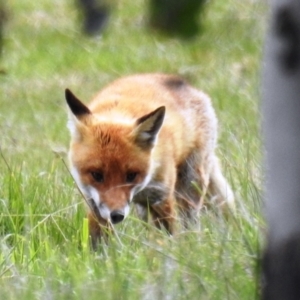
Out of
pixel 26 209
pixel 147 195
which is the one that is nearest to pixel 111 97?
pixel 147 195

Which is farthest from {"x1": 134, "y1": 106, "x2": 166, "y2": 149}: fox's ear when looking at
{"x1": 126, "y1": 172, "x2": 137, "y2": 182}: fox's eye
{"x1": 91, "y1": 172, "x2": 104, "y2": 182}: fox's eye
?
{"x1": 91, "y1": 172, "x2": 104, "y2": 182}: fox's eye

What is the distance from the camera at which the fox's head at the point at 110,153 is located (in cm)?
575

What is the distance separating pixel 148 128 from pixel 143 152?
0.18m

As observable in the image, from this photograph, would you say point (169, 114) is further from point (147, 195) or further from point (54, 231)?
point (54, 231)

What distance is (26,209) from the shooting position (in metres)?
5.00

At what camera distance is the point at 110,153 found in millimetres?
5871

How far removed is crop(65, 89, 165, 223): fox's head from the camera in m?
5.75

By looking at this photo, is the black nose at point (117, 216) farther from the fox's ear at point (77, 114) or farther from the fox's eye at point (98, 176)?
the fox's ear at point (77, 114)

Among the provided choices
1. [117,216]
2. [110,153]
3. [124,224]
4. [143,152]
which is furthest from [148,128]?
[124,224]

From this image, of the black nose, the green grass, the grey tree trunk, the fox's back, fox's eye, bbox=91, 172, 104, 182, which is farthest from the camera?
the fox's back

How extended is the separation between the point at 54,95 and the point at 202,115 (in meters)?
3.81

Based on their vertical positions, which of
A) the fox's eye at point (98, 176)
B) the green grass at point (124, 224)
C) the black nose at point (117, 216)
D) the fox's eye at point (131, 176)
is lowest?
the black nose at point (117, 216)

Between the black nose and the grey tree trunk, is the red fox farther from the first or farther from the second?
the grey tree trunk

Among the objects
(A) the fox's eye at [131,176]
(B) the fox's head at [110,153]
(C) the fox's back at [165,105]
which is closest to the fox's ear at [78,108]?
(B) the fox's head at [110,153]
